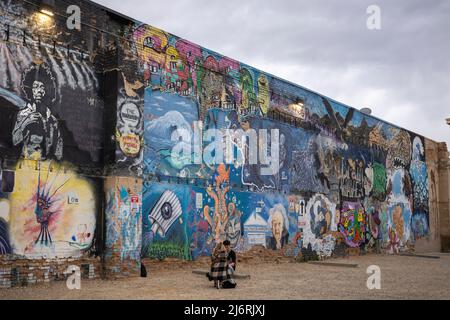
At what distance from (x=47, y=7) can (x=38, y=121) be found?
2798mm

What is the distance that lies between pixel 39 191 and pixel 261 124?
9.51 meters

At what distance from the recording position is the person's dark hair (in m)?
12.1

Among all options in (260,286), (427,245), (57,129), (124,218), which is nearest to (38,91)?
(57,129)

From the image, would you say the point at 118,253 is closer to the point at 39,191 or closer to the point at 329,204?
the point at 39,191

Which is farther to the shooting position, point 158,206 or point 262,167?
point 262,167

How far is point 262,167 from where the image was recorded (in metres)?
19.1

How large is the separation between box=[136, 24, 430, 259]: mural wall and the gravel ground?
1.70 m

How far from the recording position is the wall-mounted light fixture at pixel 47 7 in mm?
12484

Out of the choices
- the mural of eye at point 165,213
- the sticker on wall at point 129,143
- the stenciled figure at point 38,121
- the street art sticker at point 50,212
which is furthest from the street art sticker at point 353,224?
the stenciled figure at point 38,121

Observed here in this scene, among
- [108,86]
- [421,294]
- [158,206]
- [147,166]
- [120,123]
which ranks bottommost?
[421,294]

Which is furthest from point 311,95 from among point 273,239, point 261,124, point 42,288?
point 42,288

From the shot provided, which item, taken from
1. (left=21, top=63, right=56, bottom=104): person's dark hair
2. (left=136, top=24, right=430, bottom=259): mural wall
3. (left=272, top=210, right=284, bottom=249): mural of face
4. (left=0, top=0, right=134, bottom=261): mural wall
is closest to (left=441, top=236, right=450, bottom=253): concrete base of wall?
(left=136, top=24, right=430, bottom=259): mural wall

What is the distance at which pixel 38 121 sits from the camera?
12.2 m

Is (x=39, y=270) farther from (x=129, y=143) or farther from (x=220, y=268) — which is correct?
(x=220, y=268)
